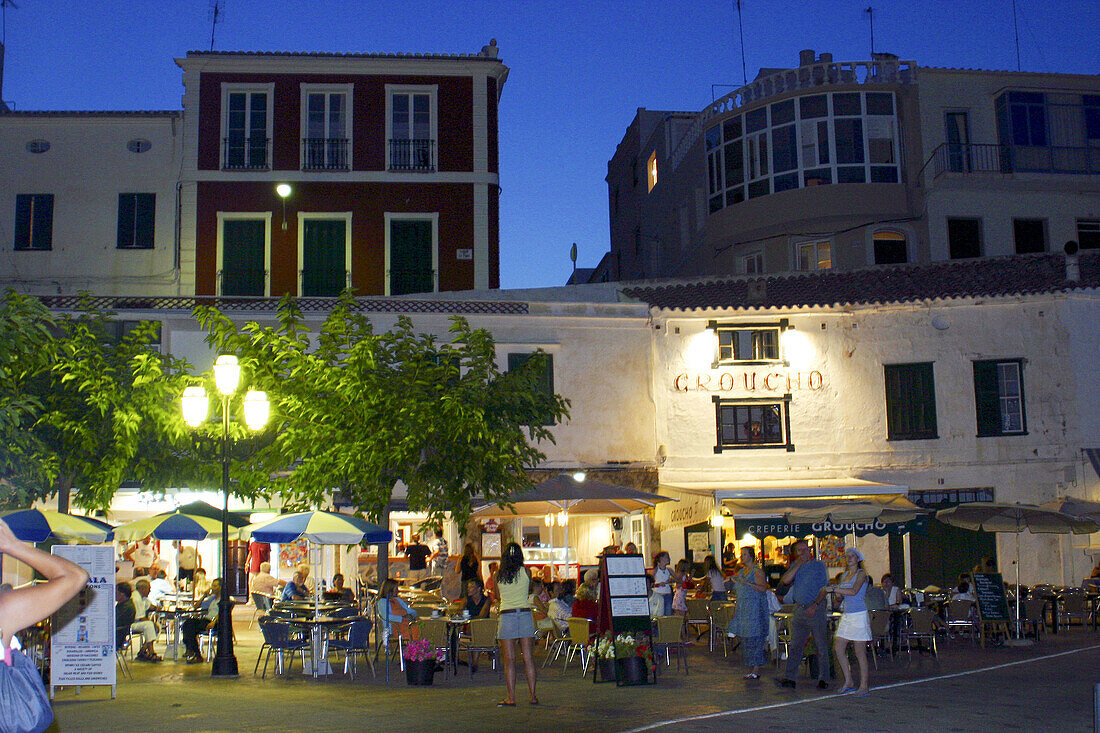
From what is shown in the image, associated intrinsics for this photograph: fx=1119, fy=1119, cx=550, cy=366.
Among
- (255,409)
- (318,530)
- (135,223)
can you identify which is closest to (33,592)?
(318,530)

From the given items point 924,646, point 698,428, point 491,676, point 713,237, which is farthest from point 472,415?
point 713,237

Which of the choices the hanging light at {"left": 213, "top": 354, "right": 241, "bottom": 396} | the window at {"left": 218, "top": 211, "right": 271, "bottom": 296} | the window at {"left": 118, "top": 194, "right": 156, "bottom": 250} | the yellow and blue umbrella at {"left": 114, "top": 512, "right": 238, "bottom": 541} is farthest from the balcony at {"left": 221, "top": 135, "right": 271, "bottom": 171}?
the hanging light at {"left": 213, "top": 354, "right": 241, "bottom": 396}

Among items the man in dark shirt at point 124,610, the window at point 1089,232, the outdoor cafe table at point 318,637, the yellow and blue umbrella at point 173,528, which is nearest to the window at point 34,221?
the yellow and blue umbrella at point 173,528

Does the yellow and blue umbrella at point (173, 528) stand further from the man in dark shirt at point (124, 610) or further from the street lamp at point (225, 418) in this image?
the street lamp at point (225, 418)

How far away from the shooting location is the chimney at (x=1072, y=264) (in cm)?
2672

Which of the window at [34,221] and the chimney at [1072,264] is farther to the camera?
the window at [34,221]

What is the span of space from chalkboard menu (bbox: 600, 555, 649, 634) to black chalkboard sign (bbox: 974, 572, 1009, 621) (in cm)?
719

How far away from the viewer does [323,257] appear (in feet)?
97.0

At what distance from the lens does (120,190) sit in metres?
30.2

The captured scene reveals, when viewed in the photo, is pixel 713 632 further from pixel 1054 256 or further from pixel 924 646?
pixel 1054 256

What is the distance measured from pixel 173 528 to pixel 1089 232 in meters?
25.6

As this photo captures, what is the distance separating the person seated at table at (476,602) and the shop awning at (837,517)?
708 cm

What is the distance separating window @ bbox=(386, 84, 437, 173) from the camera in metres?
30.1

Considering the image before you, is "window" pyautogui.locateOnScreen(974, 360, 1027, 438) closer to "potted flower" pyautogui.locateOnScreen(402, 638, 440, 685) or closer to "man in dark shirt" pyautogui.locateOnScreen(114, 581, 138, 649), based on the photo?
"potted flower" pyautogui.locateOnScreen(402, 638, 440, 685)
